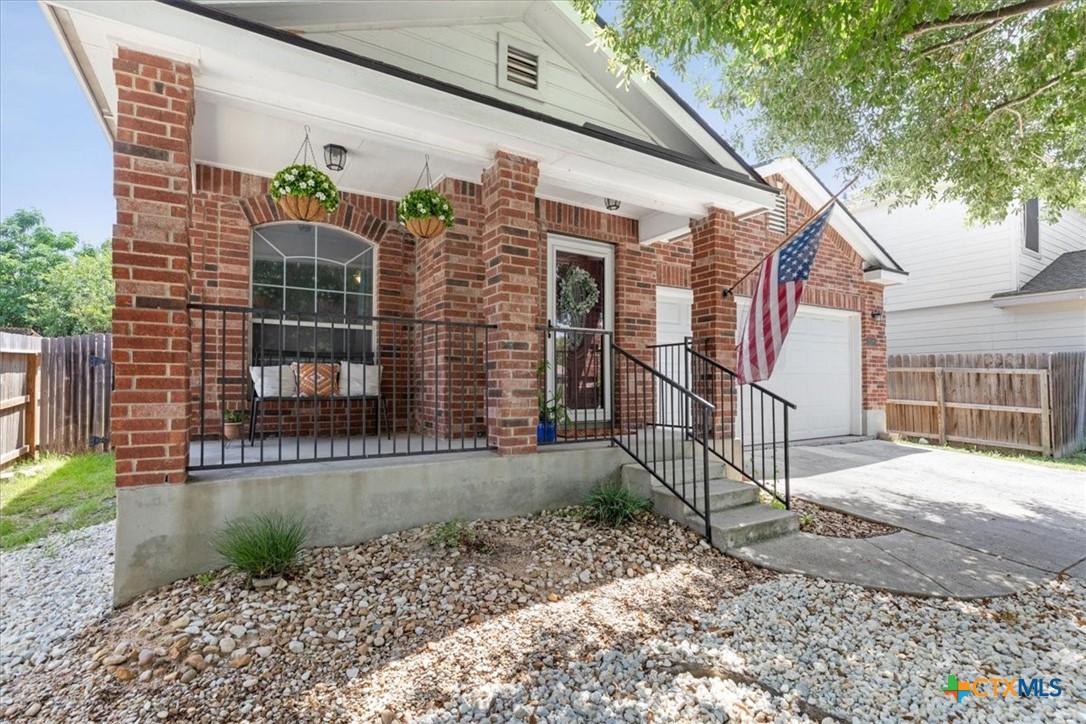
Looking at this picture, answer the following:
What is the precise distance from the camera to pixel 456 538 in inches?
137

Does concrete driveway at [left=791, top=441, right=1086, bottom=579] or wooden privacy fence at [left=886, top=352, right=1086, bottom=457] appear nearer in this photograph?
concrete driveway at [left=791, top=441, right=1086, bottom=579]

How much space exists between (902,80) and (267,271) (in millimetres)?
6132

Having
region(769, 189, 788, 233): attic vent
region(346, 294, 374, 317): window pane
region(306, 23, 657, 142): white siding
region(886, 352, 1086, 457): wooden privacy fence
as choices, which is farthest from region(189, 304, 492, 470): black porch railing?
region(886, 352, 1086, 457): wooden privacy fence

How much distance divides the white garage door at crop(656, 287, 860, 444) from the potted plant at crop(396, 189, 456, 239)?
4795 millimetres

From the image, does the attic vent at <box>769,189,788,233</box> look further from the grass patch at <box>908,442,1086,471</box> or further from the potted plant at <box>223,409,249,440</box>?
the potted plant at <box>223,409,249,440</box>

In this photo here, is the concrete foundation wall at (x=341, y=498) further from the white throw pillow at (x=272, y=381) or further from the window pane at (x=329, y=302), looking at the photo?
the window pane at (x=329, y=302)

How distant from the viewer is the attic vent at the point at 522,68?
186 inches

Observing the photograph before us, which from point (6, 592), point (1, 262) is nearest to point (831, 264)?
point (6, 592)

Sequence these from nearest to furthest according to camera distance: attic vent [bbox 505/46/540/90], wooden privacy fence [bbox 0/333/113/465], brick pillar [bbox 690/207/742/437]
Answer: attic vent [bbox 505/46/540/90], brick pillar [bbox 690/207/742/437], wooden privacy fence [bbox 0/333/113/465]

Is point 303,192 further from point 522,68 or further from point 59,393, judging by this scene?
point 59,393

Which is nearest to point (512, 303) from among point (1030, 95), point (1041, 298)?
point (1030, 95)

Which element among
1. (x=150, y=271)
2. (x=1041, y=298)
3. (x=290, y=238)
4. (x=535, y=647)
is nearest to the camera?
(x=535, y=647)

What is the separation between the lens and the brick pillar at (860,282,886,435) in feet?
29.5

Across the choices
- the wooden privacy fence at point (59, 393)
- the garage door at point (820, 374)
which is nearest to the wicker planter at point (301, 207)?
the wooden privacy fence at point (59, 393)
